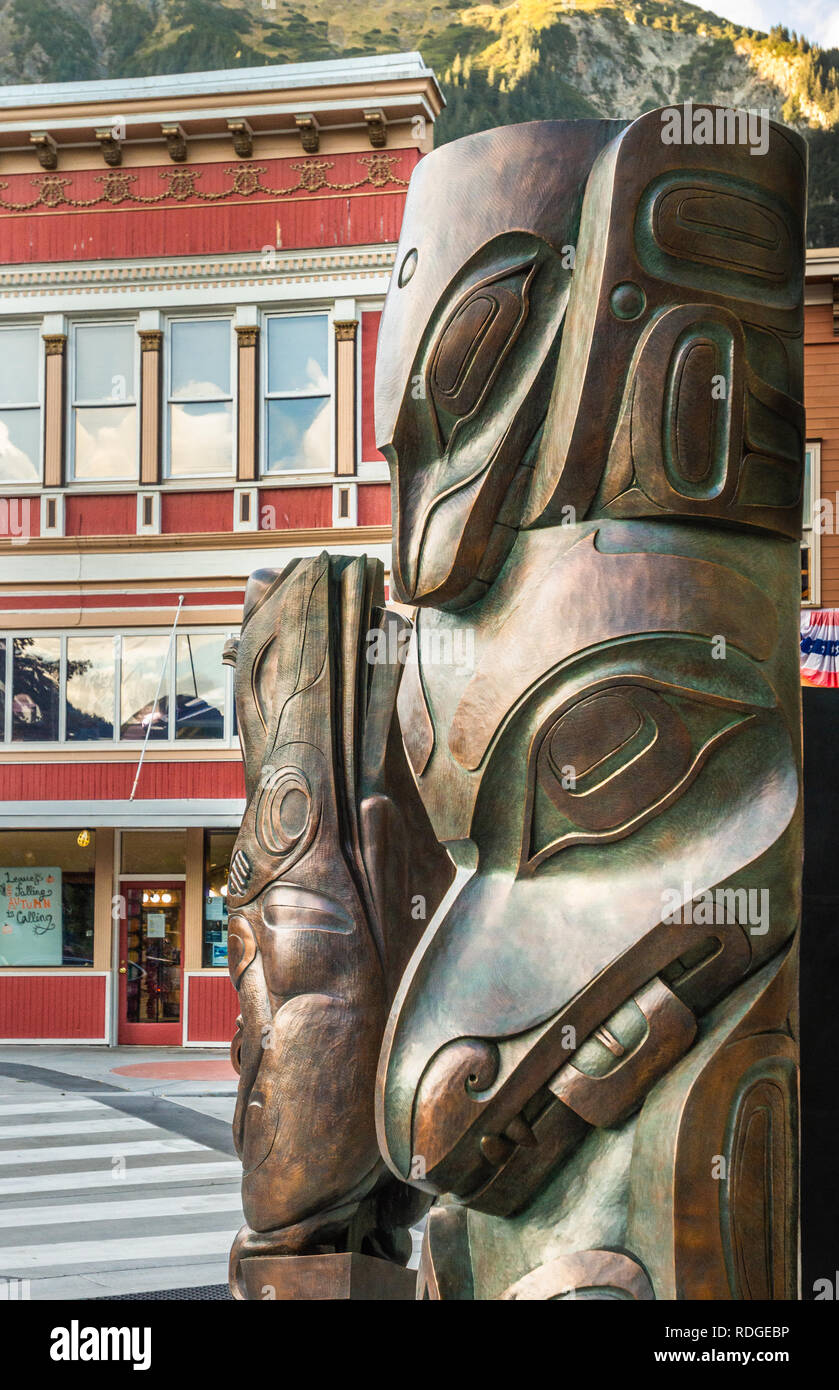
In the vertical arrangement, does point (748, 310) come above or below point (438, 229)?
below

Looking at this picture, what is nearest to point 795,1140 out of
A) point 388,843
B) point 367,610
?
point 388,843

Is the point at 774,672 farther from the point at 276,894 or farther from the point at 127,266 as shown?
the point at 127,266

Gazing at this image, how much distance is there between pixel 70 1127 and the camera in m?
9.72

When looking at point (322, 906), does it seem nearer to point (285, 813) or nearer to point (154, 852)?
point (285, 813)

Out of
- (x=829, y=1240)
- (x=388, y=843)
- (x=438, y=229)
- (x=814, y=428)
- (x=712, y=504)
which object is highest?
(x=814, y=428)

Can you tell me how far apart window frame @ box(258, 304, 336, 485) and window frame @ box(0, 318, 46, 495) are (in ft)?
7.47

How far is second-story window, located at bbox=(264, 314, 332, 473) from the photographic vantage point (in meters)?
14.0

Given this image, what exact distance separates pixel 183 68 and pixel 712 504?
17.5 meters

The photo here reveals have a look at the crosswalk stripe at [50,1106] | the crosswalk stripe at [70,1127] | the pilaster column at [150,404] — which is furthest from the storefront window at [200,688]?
the crosswalk stripe at [70,1127]

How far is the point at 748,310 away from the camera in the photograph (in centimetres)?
214

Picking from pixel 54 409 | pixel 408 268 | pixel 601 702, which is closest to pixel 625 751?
pixel 601 702

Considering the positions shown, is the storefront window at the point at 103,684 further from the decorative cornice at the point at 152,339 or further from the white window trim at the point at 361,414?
the decorative cornice at the point at 152,339

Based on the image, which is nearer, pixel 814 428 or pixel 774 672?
pixel 774 672

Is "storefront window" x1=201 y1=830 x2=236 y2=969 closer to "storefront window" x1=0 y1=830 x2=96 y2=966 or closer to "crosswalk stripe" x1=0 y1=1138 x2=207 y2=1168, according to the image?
"storefront window" x1=0 y1=830 x2=96 y2=966
